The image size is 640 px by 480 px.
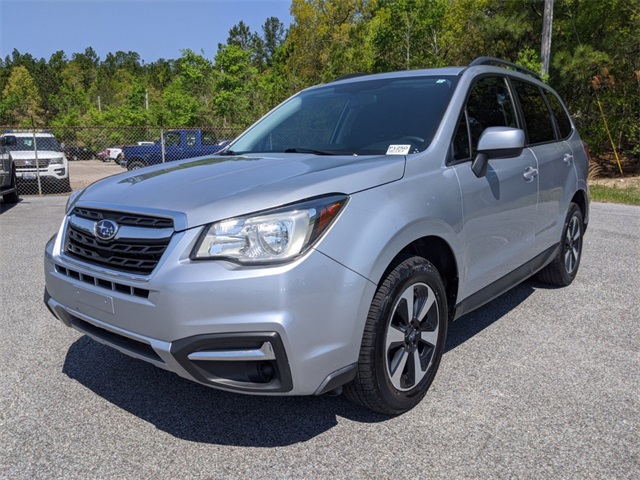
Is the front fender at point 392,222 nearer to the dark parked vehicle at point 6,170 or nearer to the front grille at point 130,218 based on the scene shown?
the front grille at point 130,218

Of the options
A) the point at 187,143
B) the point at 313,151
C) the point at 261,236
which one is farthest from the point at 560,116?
the point at 187,143

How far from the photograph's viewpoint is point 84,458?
242 cm

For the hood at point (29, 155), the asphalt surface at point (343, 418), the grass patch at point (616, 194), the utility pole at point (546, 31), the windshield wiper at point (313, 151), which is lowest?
the grass patch at point (616, 194)

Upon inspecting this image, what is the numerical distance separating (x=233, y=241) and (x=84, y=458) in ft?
3.84

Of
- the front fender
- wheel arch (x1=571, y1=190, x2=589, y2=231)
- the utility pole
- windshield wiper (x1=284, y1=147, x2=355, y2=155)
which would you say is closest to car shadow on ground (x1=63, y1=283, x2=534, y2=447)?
the front fender

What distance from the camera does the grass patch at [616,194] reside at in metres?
12.9

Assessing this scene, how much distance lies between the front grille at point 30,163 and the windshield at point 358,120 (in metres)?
11.3

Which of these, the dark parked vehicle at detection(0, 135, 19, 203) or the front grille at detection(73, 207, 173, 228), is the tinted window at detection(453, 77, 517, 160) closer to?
the front grille at detection(73, 207, 173, 228)

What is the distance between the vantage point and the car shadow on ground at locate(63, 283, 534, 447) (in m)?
2.63

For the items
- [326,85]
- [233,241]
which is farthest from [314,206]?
[326,85]

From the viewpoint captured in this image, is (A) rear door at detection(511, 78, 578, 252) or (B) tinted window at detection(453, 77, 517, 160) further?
(A) rear door at detection(511, 78, 578, 252)

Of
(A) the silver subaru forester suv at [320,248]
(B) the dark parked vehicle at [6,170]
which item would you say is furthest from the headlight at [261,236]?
(B) the dark parked vehicle at [6,170]

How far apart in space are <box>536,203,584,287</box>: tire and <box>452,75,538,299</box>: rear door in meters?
0.88

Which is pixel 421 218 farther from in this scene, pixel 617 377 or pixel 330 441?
pixel 617 377
